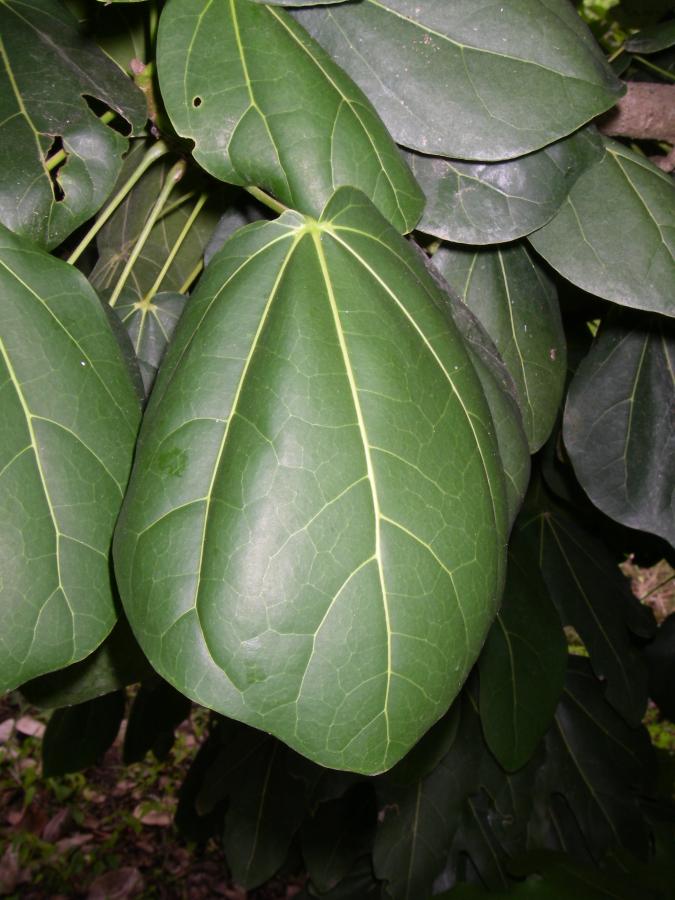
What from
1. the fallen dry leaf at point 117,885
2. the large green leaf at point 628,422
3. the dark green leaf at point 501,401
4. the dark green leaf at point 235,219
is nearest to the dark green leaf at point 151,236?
the dark green leaf at point 235,219

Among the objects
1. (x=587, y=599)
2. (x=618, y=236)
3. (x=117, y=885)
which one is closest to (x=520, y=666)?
(x=587, y=599)

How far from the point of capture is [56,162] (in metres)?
Answer: 0.69

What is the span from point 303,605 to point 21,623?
0.69 feet

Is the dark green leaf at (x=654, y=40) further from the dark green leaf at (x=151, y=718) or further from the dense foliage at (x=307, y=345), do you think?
the dark green leaf at (x=151, y=718)

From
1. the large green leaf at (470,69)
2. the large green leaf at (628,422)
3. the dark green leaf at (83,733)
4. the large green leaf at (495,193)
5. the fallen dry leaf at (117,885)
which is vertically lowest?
the fallen dry leaf at (117,885)

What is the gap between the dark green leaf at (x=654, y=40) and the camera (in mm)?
936

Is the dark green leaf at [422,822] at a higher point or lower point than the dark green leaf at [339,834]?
higher

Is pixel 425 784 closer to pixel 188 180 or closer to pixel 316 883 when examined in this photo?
pixel 316 883

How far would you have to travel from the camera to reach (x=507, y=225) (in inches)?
30.2

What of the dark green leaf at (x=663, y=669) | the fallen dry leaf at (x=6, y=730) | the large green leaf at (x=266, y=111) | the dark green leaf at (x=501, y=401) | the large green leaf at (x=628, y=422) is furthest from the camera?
the fallen dry leaf at (x=6, y=730)

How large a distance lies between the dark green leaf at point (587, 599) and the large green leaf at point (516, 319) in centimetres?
53

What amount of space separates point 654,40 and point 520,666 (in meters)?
0.85

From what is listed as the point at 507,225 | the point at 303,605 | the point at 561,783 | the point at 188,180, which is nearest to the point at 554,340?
the point at 507,225

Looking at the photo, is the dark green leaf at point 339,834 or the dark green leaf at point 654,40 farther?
the dark green leaf at point 339,834
